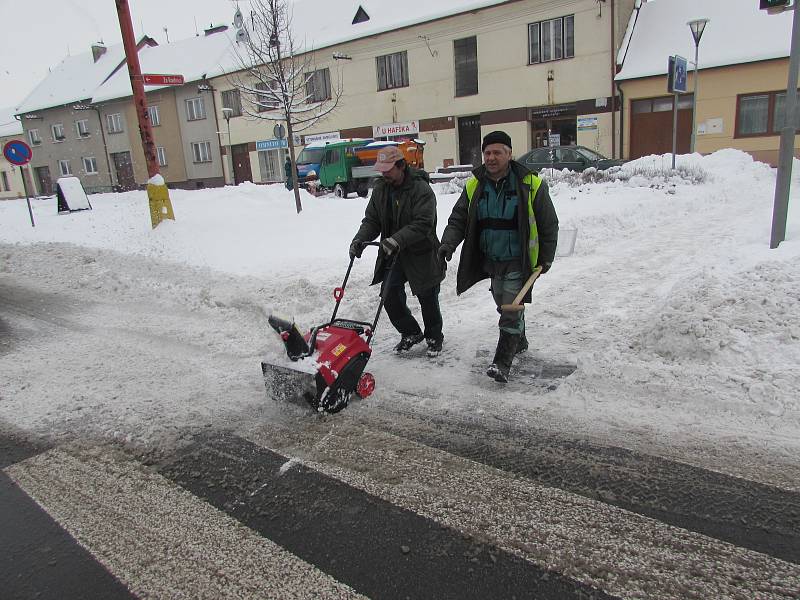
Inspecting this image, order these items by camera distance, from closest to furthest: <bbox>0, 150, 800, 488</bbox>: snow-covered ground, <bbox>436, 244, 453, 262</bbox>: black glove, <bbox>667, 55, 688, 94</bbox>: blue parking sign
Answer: <bbox>0, 150, 800, 488</bbox>: snow-covered ground < <bbox>436, 244, 453, 262</bbox>: black glove < <bbox>667, 55, 688, 94</bbox>: blue parking sign

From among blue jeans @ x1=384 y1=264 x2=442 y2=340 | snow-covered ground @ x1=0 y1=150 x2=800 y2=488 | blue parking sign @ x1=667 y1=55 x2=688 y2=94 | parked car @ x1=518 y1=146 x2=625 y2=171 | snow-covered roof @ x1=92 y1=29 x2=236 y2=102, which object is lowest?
snow-covered ground @ x1=0 y1=150 x2=800 y2=488

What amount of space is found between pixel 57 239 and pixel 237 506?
11524 mm

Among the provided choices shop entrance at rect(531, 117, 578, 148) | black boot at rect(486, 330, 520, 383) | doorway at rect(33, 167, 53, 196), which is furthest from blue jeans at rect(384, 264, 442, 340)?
doorway at rect(33, 167, 53, 196)

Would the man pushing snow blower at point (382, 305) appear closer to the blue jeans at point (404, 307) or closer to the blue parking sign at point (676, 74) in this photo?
the blue jeans at point (404, 307)

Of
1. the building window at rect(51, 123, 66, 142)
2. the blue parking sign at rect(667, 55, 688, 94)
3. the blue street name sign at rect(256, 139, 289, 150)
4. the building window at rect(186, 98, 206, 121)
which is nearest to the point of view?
the blue parking sign at rect(667, 55, 688, 94)

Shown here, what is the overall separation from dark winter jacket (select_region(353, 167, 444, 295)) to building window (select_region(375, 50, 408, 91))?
26.8m

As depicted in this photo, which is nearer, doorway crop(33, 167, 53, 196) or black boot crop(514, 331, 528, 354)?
black boot crop(514, 331, 528, 354)

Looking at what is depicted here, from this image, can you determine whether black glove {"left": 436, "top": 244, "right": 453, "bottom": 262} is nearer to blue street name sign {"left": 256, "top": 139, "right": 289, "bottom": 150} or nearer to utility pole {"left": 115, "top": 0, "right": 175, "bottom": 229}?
utility pole {"left": 115, "top": 0, "right": 175, "bottom": 229}

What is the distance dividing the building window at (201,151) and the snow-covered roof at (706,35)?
86.3ft

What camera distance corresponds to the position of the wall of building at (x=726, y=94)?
20.9 meters

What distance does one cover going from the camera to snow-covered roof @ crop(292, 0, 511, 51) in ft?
89.3

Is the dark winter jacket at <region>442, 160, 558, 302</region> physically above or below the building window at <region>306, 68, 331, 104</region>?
below

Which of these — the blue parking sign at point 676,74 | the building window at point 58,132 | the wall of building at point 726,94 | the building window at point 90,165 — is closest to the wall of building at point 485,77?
the wall of building at point 726,94

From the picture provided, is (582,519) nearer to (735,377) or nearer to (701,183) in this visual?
(735,377)
